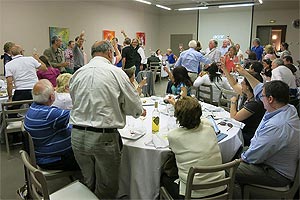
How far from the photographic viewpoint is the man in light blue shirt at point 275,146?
199cm

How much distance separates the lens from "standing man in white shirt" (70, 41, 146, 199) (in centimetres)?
201

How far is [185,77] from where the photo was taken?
384 centimetres

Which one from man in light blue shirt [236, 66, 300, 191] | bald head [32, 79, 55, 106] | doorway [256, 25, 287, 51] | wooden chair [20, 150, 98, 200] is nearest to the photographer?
wooden chair [20, 150, 98, 200]

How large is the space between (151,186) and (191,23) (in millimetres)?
12790


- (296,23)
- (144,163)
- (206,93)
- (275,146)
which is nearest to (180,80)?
(206,93)

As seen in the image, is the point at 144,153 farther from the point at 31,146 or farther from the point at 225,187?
the point at 31,146

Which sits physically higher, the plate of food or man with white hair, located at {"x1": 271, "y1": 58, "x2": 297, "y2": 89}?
man with white hair, located at {"x1": 271, "y1": 58, "x2": 297, "y2": 89}

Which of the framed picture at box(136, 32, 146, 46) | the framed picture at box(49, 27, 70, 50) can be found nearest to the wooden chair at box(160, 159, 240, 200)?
the framed picture at box(49, 27, 70, 50)

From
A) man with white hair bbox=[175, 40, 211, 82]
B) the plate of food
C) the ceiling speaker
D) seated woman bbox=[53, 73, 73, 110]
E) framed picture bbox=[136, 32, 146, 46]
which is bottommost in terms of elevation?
the plate of food

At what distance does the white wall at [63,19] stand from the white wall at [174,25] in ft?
5.39

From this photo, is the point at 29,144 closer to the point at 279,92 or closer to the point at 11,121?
Result: the point at 11,121

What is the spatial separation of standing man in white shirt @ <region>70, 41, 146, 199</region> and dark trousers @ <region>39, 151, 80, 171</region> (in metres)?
0.23

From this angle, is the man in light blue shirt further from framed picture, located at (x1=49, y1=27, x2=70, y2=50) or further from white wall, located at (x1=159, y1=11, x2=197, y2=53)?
white wall, located at (x1=159, y1=11, x2=197, y2=53)

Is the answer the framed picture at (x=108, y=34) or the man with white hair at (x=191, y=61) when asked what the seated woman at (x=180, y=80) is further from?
the framed picture at (x=108, y=34)
